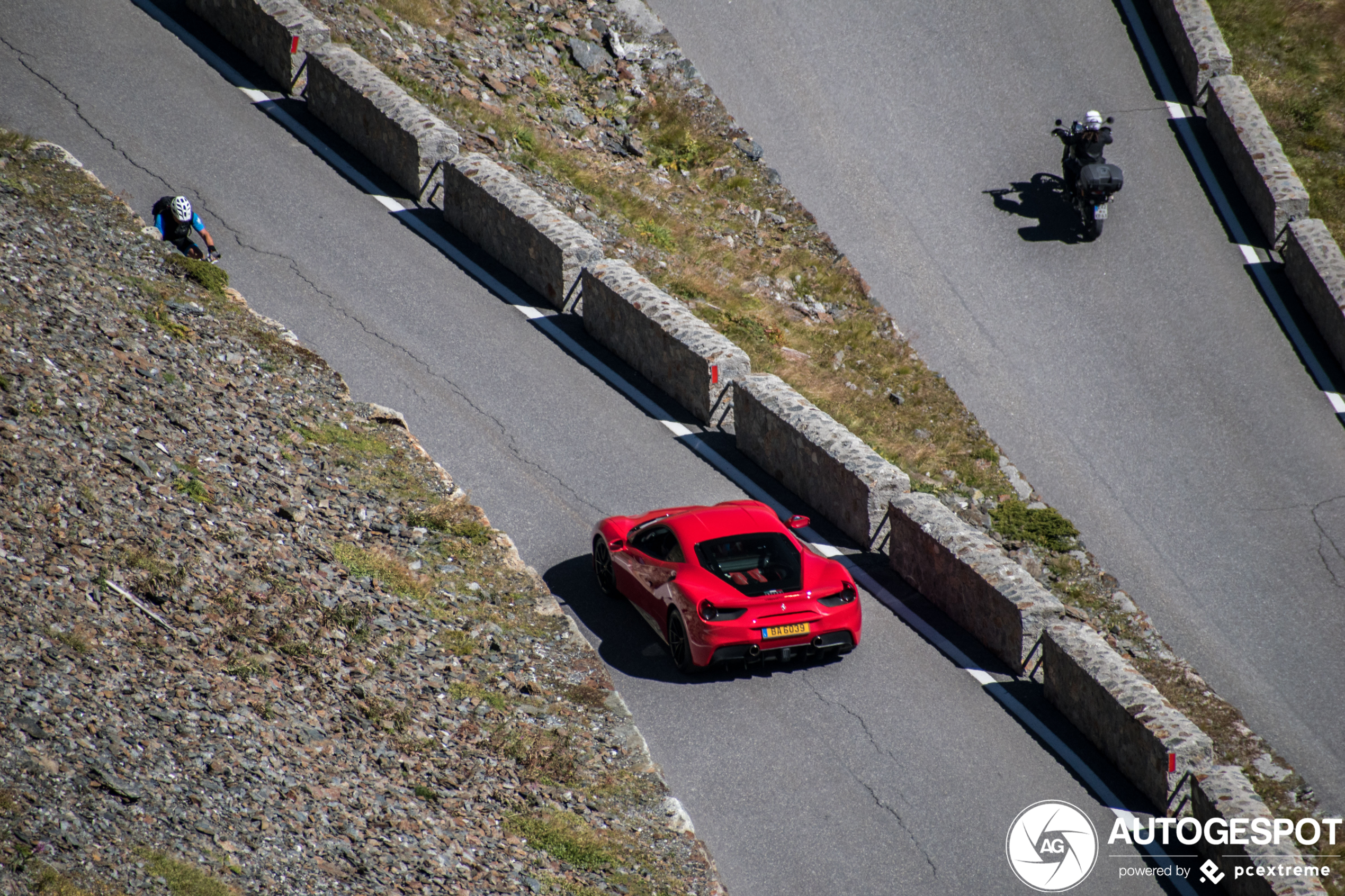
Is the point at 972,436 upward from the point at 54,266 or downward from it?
upward

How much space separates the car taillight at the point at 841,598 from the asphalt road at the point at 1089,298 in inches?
217

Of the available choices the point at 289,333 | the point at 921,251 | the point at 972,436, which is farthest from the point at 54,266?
the point at 921,251

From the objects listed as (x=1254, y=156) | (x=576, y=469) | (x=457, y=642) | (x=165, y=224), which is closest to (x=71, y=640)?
(x=457, y=642)

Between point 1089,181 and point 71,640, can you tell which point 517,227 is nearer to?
point 1089,181

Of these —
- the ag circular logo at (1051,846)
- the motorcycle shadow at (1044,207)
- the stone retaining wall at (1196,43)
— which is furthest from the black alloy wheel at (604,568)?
the stone retaining wall at (1196,43)

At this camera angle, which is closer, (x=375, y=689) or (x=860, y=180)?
(x=375, y=689)

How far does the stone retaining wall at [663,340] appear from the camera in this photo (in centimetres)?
1691

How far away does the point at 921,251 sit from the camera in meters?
22.5

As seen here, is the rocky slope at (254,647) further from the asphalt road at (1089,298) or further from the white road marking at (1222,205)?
the white road marking at (1222,205)

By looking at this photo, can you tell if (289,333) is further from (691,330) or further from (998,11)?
(998,11)

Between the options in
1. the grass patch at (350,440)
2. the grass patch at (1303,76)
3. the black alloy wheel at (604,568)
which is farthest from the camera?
the grass patch at (1303,76)

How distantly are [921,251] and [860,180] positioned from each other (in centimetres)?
239

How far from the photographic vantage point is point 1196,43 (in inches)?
973

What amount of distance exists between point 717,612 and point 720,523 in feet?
3.86
